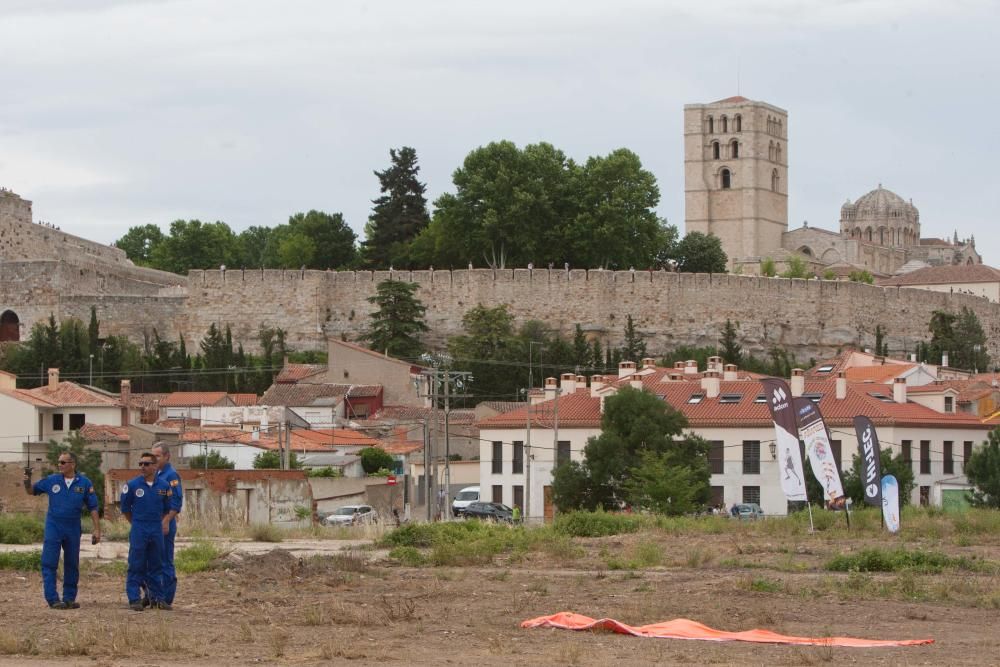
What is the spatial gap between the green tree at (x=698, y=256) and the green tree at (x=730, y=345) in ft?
49.0

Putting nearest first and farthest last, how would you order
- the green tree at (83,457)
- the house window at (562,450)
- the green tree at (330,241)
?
the green tree at (83,457)
the house window at (562,450)
the green tree at (330,241)

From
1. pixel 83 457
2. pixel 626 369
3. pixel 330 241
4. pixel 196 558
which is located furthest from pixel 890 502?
pixel 330 241

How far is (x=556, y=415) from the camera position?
118 ft

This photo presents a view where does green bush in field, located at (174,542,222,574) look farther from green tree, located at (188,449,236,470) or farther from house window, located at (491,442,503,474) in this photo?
house window, located at (491,442,503,474)

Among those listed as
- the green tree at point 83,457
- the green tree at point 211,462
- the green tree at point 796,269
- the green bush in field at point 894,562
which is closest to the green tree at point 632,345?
the green tree at point 211,462

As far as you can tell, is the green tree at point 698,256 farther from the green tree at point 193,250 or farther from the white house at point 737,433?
the white house at point 737,433

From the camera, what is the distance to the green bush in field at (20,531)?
63.3 ft

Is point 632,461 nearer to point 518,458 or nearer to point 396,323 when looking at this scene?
point 518,458

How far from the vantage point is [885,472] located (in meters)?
28.5

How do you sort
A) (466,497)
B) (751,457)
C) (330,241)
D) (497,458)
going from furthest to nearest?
1. (330,241)
2. (466,497)
3. (497,458)
4. (751,457)

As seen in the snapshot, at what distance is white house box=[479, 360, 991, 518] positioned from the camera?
35531 millimetres

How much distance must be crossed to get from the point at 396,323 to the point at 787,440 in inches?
1387

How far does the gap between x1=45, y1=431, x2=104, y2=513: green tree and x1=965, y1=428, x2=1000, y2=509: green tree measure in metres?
14.3

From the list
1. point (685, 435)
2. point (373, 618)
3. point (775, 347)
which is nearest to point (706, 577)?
point (373, 618)
